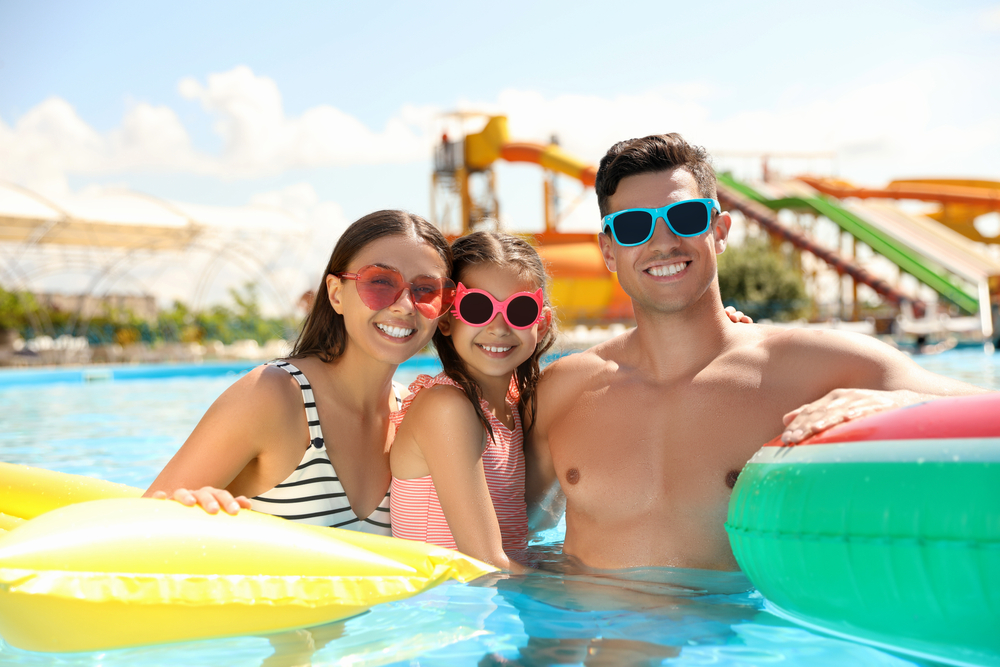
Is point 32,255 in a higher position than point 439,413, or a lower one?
higher

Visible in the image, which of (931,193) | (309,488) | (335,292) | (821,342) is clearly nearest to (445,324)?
(335,292)

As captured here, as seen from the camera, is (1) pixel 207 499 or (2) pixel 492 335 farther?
(2) pixel 492 335

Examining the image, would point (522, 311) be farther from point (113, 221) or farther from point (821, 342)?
point (113, 221)

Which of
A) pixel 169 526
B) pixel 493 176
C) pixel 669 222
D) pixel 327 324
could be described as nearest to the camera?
pixel 169 526

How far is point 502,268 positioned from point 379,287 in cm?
42

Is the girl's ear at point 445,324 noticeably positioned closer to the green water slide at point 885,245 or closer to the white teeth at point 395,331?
the white teeth at point 395,331

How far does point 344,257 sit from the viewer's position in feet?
8.68

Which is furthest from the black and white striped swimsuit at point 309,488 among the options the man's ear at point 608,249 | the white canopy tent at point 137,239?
the white canopy tent at point 137,239

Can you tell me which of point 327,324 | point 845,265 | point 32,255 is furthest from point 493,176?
point 327,324

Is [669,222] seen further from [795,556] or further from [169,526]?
[169,526]

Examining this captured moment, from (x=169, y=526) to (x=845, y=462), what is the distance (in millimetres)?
1594

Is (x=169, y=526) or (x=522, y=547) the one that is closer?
(x=169, y=526)

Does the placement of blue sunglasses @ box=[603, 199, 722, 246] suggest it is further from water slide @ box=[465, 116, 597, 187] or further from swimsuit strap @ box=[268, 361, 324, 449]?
water slide @ box=[465, 116, 597, 187]

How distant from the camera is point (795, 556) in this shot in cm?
183
